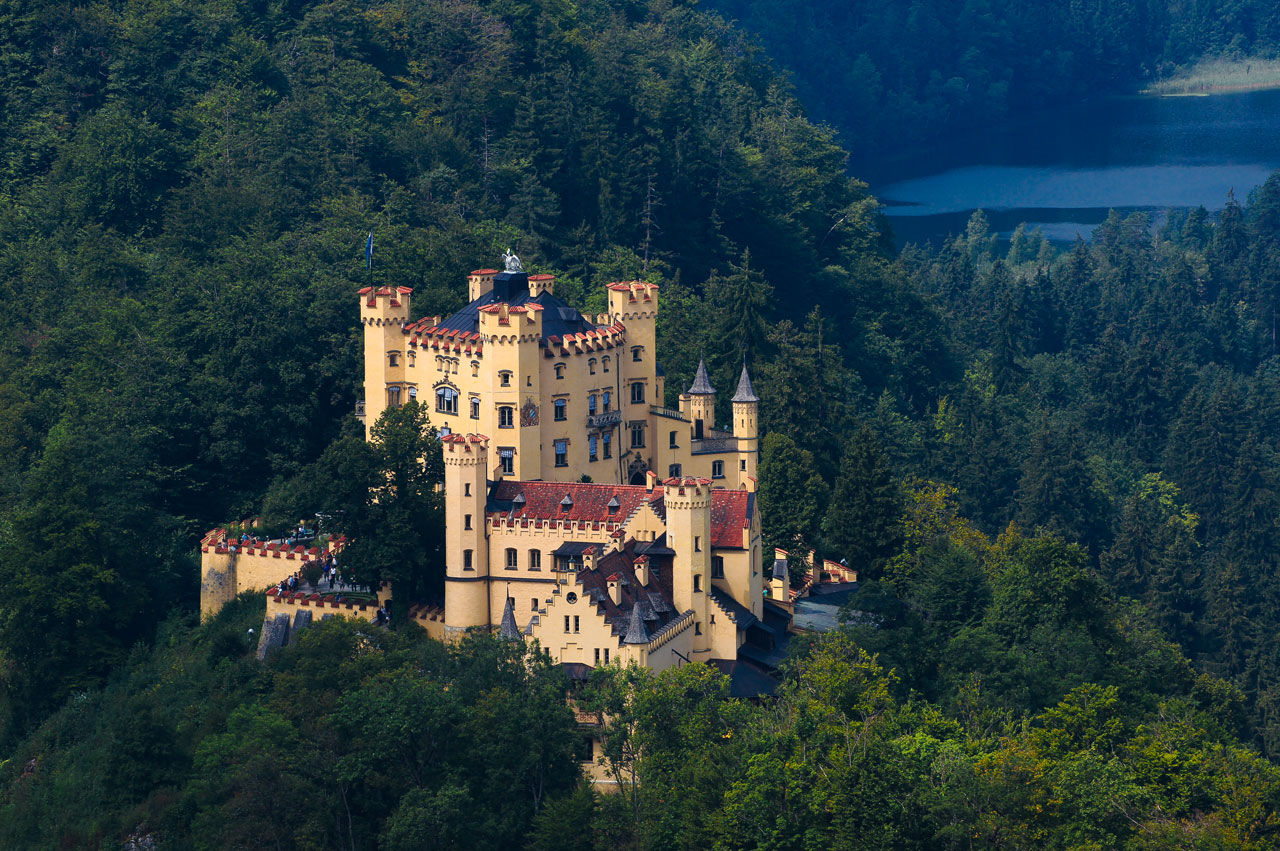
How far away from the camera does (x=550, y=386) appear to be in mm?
97500

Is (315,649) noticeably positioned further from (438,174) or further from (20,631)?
(438,174)

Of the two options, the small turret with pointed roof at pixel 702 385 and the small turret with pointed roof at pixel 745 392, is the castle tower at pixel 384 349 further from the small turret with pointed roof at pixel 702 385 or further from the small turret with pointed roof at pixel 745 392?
the small turret with pointed roof at pixel 745 392

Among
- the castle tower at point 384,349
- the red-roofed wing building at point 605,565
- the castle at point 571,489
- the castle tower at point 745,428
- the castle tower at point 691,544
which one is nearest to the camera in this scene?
the red-roofed wing building at point 605,565

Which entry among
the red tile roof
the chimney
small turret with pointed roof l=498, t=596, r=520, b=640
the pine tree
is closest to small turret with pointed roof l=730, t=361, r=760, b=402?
the pine tree

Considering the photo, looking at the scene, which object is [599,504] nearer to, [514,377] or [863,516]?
[514,377]

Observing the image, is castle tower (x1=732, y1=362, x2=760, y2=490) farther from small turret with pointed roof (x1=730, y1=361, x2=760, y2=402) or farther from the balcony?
the balcony

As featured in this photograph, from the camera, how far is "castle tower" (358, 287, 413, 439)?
101 m

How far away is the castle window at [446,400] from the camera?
98000 millimetres

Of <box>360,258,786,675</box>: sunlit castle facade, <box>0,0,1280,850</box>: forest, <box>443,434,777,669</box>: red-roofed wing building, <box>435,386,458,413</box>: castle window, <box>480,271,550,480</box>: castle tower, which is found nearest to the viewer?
<box>0,0,1280,850</box>: forest

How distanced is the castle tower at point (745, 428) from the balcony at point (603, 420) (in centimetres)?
540

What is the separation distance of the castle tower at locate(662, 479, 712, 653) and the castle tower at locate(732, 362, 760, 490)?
45.8ft

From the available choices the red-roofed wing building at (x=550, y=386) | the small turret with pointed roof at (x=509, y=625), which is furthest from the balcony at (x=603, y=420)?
the small turret with pointed roof at (x=509, y=625)

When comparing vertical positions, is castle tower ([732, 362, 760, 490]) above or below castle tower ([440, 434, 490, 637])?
above

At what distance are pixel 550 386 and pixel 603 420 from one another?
3567mm
